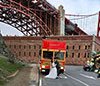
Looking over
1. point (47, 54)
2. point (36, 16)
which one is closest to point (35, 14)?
point (36, 16)

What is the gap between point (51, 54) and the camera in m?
40.6

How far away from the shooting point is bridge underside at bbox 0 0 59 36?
106m

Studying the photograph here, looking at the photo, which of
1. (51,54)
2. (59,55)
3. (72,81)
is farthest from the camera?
(59,55)

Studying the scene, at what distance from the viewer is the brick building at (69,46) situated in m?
105

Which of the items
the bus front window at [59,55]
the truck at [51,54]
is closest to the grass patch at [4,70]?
the truck at [51,54]

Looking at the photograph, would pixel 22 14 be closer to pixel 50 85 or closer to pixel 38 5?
pixel 38 5

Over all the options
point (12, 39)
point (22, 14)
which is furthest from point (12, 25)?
point (22, 14)

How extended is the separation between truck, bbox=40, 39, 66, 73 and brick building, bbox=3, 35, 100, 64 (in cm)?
6196

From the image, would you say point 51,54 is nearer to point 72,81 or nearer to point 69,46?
point 72,81

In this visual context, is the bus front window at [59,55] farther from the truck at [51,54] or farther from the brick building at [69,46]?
the brick building at [69,46]

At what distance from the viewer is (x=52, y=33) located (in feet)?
367

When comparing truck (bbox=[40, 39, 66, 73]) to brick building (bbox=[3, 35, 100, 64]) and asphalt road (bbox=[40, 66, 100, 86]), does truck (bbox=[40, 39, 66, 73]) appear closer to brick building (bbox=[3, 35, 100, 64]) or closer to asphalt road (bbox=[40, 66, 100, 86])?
asphalt road (bbox=[40, 66, 100, 86])

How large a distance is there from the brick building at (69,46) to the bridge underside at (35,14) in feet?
12.5

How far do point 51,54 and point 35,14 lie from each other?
222ft
